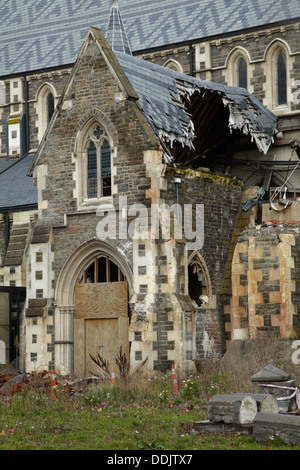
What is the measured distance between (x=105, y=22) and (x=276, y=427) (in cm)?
2508

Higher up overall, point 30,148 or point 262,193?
point 30,148

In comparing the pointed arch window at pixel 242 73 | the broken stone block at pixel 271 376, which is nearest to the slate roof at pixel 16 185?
the pointed arch window at pixel 242 73

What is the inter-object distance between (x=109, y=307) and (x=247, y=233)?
13.8 ft

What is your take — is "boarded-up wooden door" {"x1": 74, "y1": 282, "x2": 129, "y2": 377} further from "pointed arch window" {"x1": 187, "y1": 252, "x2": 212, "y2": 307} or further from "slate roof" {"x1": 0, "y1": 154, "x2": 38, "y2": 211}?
"slate roof" {"x1": 0, "y1": 154, "x2": 38, "y2": 211}

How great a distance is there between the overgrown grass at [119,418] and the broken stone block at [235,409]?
297 millimetres

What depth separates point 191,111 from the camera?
26.4 metres

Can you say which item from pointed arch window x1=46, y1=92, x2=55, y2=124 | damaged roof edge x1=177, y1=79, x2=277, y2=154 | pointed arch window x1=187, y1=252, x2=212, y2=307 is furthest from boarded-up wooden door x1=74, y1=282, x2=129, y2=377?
pointed arch window x1=46, y1=92, x2=55, y2=124

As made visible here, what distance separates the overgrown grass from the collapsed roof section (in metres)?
6.68

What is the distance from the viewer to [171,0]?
115 ft

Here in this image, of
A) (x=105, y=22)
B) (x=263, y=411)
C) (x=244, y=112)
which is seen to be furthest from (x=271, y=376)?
(x=105, y=22)

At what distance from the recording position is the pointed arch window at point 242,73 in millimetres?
30828

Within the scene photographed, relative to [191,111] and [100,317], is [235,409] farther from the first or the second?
[191,111]
